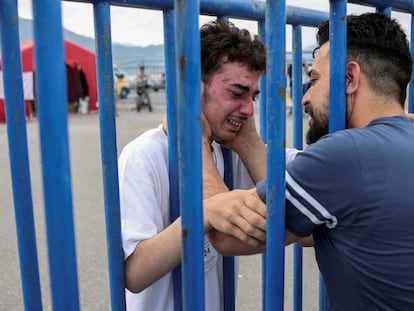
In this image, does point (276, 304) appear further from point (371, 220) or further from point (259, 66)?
point (259, 66)

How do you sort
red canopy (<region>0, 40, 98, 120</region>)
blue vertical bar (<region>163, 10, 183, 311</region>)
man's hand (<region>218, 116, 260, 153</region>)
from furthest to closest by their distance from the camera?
1. red canopy (<region>0, 40, 98, 120</region>)
2. man's hand (<region>218, 116, 260, 153</region>)
3. blue vertical bar (<region>163, 10, 183, 311</region>)

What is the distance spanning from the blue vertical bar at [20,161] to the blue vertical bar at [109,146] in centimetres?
20

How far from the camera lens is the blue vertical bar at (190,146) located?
0.88 meters

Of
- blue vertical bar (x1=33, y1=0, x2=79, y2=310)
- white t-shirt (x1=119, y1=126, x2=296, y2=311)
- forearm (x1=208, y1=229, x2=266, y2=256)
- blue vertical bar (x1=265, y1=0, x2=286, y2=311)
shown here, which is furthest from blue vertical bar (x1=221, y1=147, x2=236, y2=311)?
blue vertical bar (x1=33, y1=0, x2=79, y2=310)

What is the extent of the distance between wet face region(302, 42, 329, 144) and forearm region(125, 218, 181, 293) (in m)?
0.50

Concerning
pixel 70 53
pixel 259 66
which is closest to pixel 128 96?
pixel 70 53

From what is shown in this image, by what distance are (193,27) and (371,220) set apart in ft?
2.01

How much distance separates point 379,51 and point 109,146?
0.79 m

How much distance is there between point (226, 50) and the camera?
5.84 feet

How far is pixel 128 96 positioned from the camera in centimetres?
2628

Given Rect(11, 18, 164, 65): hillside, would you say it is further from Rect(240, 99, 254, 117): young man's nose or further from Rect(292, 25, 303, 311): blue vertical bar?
Rect(292, 25, 303, 311): blue vertical bar

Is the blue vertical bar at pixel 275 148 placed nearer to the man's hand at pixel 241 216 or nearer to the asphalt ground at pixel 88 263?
the man's hand at pixel 241 216

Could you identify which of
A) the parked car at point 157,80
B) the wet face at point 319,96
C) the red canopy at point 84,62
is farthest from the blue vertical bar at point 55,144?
the parked car at point 157,80

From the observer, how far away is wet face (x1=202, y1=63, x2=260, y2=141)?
1.78m
